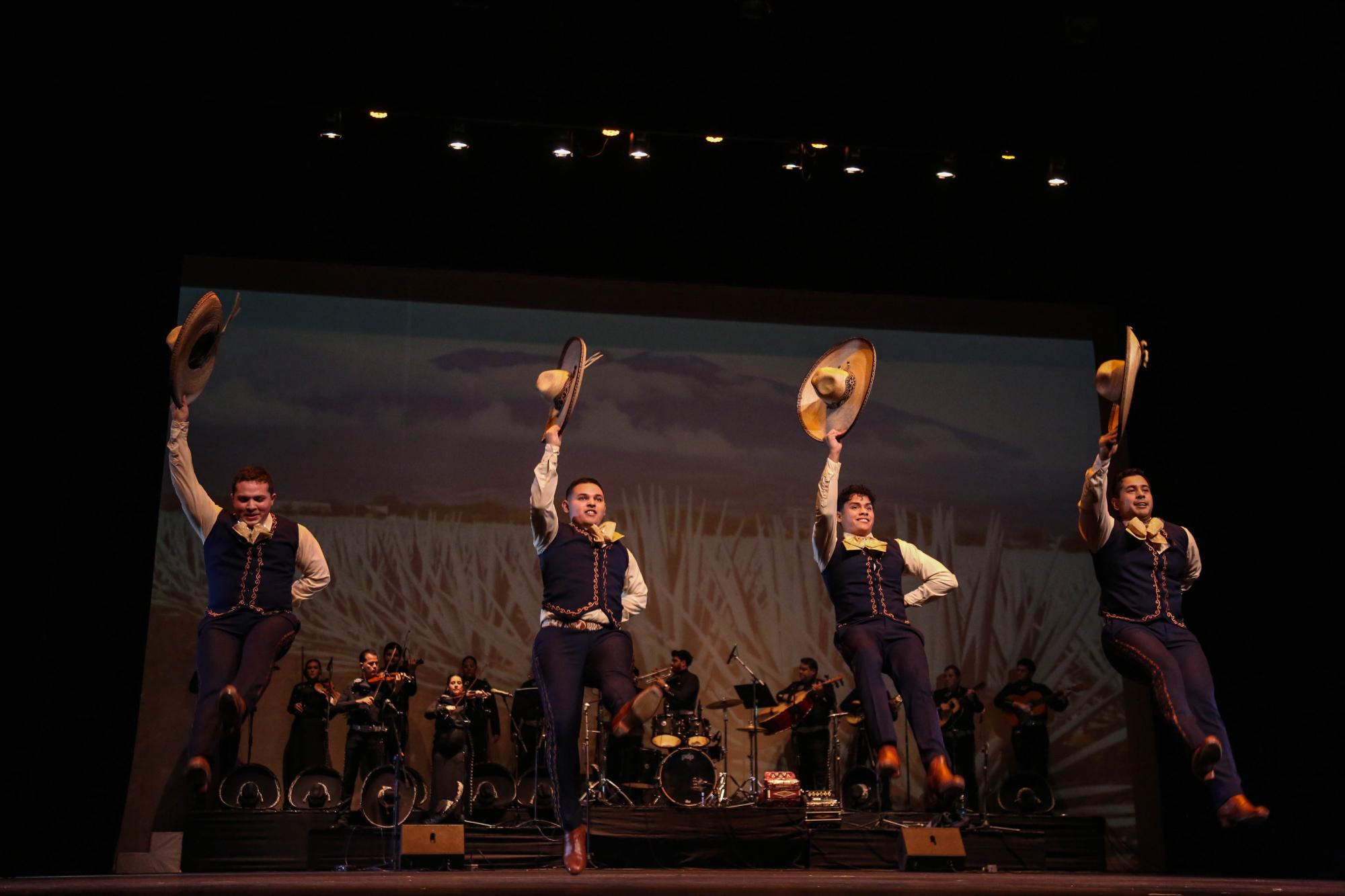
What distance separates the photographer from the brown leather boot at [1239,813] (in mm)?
5230

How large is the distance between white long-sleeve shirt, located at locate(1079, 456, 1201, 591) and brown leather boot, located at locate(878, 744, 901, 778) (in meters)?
1.37

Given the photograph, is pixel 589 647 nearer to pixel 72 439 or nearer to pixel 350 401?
pixel 72 439

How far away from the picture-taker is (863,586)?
585cm

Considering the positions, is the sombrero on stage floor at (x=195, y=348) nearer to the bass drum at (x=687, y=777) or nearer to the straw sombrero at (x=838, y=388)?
the straw sombrero at (x=838, y=388)

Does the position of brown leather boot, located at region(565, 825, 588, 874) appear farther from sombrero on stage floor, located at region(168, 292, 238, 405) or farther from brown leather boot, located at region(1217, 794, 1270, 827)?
brown leather boot, located at region(1217, 794, 1270, 827)

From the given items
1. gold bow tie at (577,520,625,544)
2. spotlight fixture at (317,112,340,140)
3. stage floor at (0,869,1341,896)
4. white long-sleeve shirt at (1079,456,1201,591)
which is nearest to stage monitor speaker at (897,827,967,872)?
stage floor at (0,869,1341,896)

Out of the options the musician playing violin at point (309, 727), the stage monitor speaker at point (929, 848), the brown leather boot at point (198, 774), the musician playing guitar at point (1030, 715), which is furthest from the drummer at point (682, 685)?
the brown leather boot at point (198, 774)

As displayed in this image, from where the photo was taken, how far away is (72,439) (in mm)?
7570

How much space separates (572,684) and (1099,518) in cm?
248

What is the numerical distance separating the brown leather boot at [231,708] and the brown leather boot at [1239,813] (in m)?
4.01

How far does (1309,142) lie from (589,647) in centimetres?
506

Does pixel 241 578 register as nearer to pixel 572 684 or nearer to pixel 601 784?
pixel 572 684

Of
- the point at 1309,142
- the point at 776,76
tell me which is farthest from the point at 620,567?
the point at 1309,142

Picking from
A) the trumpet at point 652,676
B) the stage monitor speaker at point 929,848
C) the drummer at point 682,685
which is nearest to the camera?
the stage monitor speaker at point 929,848
